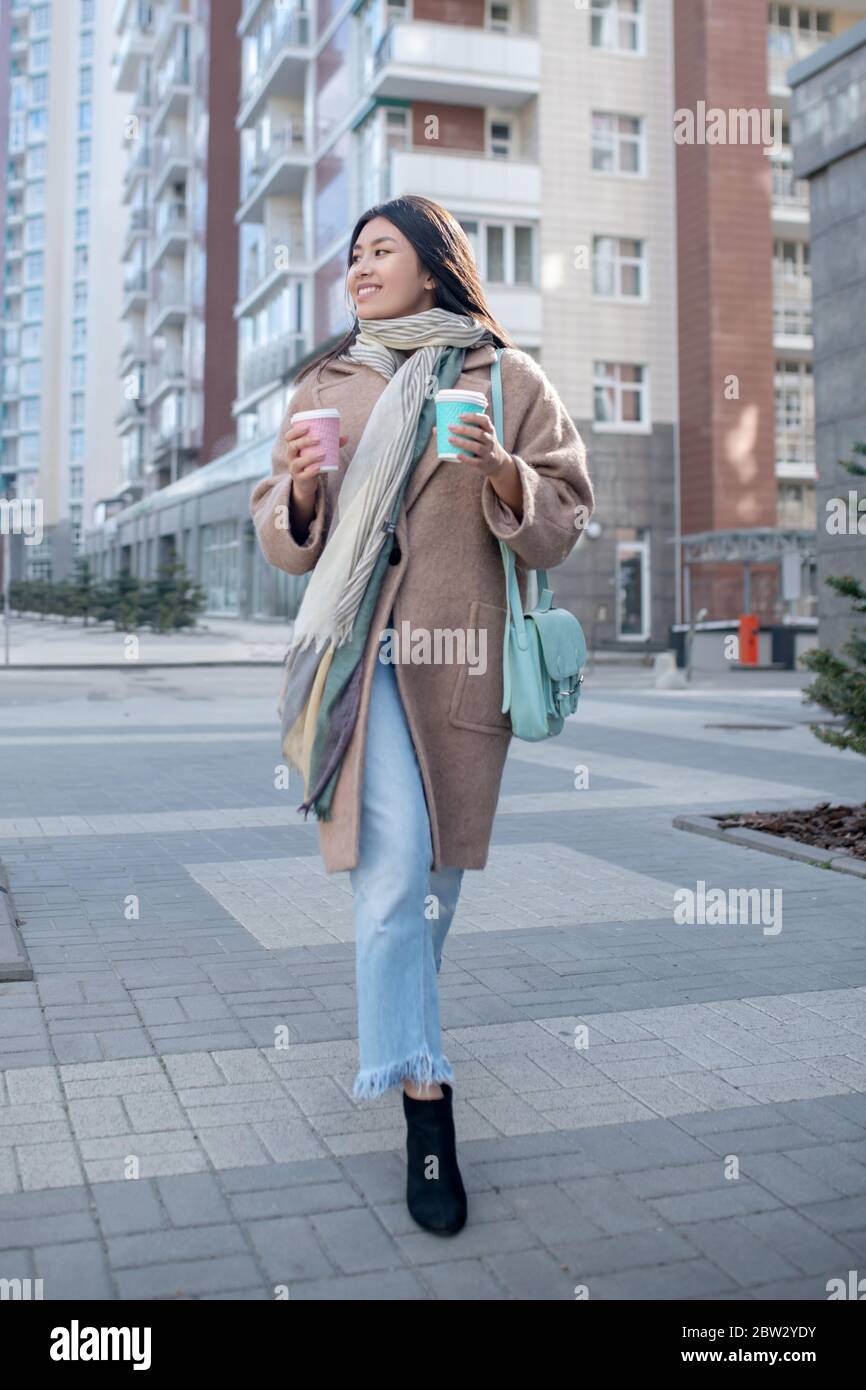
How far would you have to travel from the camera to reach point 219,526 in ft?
160

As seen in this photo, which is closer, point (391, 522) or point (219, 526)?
point (391, 522)

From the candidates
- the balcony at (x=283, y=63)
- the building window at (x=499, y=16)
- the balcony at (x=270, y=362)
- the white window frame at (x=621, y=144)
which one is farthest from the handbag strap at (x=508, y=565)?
the balcony at (x=283, y=63)

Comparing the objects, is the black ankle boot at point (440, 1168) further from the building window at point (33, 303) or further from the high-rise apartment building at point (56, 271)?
the building window at point (33, 303)

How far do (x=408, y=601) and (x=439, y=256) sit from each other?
797 mm

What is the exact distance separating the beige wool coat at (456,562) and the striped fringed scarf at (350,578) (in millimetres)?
33

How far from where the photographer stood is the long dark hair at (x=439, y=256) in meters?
3.26

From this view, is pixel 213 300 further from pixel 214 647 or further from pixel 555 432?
pixel 555 432

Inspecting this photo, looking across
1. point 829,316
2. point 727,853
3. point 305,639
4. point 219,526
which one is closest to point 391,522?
point 305,639

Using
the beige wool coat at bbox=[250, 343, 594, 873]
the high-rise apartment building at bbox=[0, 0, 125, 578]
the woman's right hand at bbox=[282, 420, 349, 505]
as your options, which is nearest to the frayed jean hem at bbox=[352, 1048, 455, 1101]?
the beige wool coat at bbox=[250, 343, 594, 873]

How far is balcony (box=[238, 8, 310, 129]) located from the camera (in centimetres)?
3997

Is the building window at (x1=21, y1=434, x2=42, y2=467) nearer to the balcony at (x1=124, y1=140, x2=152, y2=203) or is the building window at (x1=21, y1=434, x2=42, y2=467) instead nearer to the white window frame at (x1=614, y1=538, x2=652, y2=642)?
the balcony at (x1=124, y1=140, x2=152, y2=203)

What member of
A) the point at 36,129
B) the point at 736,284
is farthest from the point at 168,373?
the point at 36,129

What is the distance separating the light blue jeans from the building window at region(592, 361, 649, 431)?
3299 centimetres
